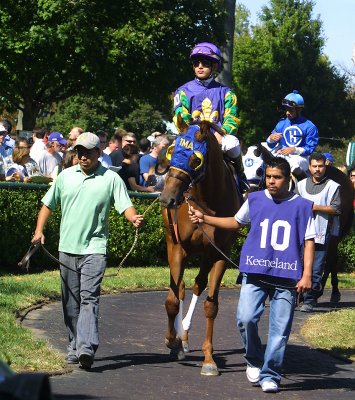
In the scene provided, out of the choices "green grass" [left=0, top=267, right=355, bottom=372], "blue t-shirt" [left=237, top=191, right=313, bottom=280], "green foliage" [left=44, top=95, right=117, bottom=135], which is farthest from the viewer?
"green foliage" [left=44, top=95, right=117, bottom=135]

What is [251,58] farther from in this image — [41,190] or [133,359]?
[133,359]

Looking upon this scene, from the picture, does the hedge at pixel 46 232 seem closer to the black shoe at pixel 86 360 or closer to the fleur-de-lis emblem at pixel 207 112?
the fleur-de-lis emblem at pixel 207 112

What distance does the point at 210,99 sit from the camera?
32.4 feet

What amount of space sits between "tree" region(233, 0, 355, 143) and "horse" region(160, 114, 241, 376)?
53864mm

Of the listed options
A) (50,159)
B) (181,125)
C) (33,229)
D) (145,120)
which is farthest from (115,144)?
(145,120)

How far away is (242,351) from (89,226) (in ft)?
7.43

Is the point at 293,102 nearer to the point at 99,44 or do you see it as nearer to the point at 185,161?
the point at 185,161

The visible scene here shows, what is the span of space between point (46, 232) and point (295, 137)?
4.13 meters

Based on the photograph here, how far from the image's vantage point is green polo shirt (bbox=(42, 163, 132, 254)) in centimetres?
865

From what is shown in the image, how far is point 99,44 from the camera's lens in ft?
135

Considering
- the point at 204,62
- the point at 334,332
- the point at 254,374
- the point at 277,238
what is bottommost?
the point at 334,332

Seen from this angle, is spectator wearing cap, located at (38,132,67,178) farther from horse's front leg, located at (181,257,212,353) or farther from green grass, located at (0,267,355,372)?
horse's front leg, located at (181,257,212,353)

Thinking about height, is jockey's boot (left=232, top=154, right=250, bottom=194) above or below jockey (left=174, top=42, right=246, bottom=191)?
below

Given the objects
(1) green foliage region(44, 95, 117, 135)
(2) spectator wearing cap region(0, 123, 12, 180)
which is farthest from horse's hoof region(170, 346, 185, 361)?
(1) green foliage region(44, 95, 117, 135)
